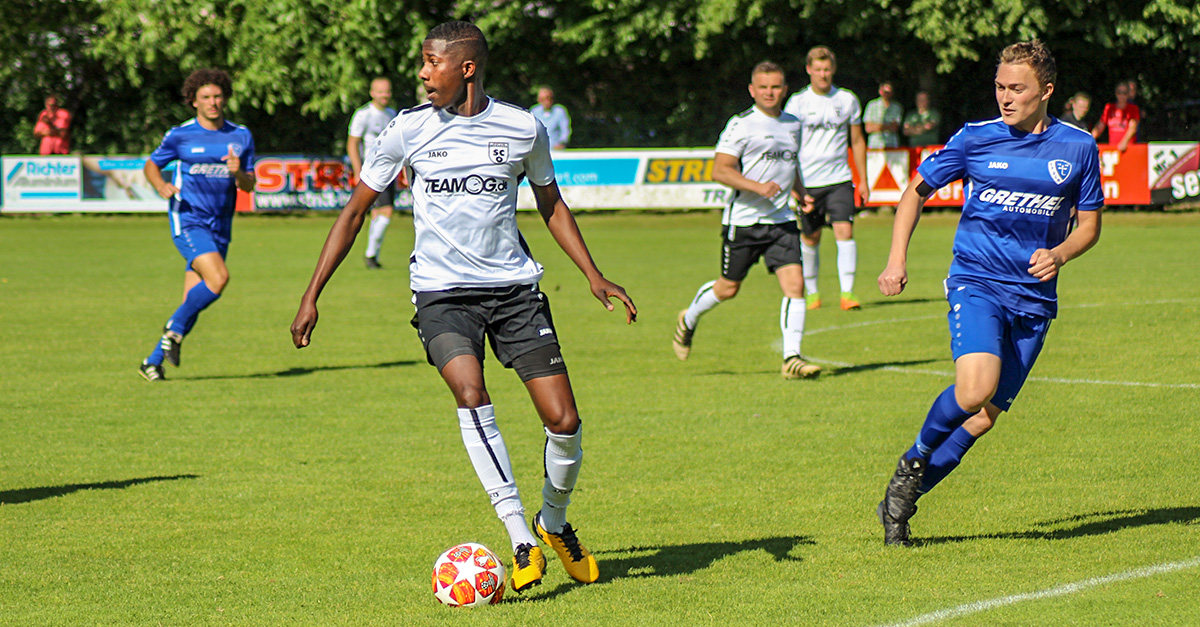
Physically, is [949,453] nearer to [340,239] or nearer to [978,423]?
[978,423]

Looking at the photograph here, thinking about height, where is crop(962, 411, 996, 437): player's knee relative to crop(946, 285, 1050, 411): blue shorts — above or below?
below

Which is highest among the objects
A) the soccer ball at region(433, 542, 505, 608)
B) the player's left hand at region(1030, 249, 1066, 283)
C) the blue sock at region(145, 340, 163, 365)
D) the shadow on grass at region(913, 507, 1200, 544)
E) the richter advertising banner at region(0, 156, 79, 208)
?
the player's left hand at region(1030, 249, 1066, 283)

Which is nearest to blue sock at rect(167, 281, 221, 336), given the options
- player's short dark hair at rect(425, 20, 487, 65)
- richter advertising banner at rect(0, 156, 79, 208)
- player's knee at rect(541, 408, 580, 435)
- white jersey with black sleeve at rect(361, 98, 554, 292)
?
white jersey with black sleeve at rect(361, 98, 554, 292)

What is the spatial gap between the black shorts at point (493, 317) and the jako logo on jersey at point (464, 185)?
37 centimetres

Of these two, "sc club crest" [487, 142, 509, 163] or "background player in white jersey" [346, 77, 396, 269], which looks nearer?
"sc club crest" [487, 142, 509, 163]

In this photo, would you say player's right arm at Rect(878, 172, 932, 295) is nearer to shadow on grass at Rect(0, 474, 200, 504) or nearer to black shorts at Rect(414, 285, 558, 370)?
black shorts at Rect(414, 285, 558, 370)

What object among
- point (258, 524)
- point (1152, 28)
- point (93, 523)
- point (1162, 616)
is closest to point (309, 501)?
point (258, 524)

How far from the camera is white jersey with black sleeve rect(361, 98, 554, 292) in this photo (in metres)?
5.41

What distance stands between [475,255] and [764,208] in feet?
17.1

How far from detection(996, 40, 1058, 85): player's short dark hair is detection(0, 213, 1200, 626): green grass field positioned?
1884mm

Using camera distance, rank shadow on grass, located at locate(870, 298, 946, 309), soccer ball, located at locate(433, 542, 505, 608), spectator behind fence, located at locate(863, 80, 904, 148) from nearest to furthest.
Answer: soccer ball, located at locate(433, 542, 505, 608), shadow on grass, located at locate(870, 298, 946, 309), spectator behind fence, located at locate(863, 80, 904, 148)

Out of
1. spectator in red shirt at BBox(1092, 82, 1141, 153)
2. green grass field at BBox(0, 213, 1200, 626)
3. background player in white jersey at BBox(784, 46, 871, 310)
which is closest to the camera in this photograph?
green grass field at BBox(0, 213, 1200, 626)

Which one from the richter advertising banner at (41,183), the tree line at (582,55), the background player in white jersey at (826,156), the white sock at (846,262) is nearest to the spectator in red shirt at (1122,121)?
the tree line at (582,55)

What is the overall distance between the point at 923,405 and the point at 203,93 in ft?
18.7
